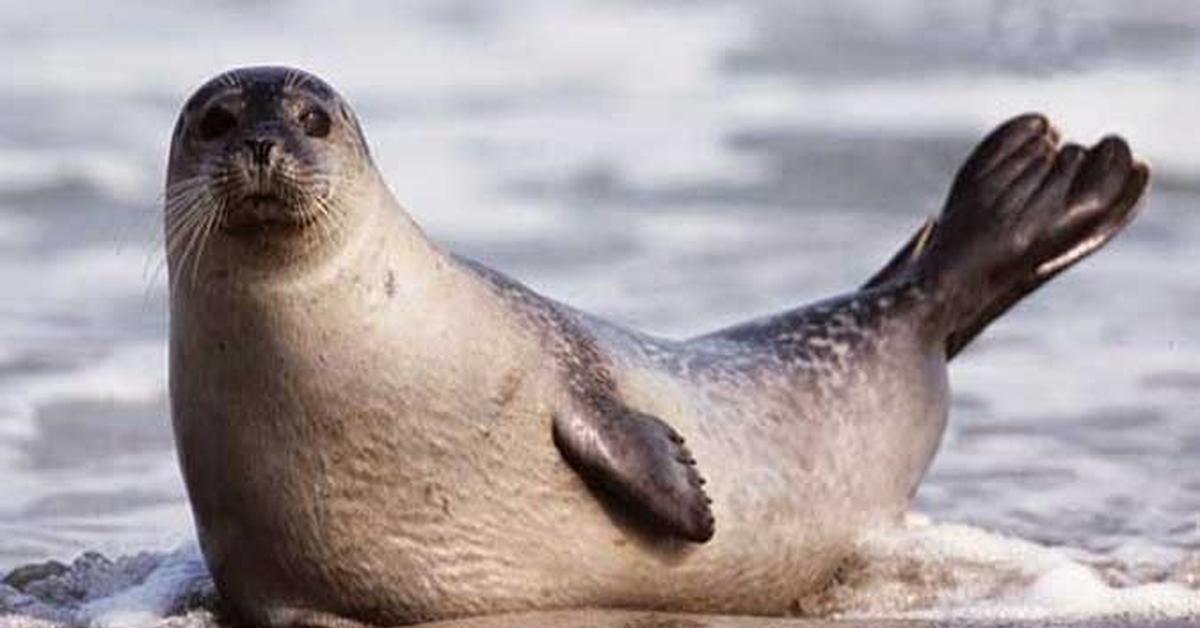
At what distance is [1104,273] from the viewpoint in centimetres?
1005

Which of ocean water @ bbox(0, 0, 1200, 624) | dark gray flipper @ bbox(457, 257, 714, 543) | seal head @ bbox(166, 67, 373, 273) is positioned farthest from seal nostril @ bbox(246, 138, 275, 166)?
ocean water @ bbox(0, 0, 1200, 624)

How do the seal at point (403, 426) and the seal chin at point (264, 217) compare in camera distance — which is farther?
the seal at point (403, 426)

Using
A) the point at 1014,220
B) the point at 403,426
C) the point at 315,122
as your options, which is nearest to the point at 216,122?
the point at 315,122

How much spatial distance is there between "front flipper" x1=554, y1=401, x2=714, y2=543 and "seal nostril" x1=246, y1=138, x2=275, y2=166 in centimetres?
73

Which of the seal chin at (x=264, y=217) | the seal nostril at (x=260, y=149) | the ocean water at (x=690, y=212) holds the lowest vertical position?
the ocean water at (x=690, y=212)

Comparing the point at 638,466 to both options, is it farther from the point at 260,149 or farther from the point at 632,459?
the point at 260,149

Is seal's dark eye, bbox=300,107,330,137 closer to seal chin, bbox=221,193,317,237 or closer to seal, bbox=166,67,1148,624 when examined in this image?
seal, bbox=166,67,1148,624

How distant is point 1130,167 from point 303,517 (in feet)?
7.85

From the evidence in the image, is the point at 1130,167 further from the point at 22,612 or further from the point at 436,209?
the point at 436,209

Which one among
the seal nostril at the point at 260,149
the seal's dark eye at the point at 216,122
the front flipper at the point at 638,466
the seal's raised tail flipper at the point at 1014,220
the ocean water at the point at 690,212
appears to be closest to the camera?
the seal nostril at the point at 260,149

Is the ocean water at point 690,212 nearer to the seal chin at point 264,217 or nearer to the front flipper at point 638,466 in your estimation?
the front flipper at point 638,466

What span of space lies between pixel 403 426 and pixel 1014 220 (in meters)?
1.99

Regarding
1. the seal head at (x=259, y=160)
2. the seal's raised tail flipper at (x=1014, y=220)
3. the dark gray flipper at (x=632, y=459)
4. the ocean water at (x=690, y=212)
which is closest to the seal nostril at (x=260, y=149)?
the seal head at (x=259, y=160)

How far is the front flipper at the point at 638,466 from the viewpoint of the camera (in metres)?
5.97
